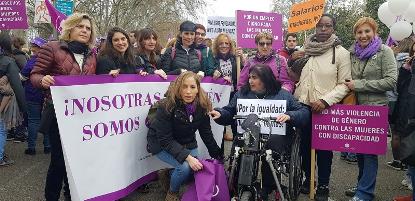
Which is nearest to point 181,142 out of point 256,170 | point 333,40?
point 256,170

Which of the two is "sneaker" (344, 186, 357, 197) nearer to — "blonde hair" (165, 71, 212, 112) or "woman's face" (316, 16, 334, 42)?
"woman's face" (316, 16, 334, 42)

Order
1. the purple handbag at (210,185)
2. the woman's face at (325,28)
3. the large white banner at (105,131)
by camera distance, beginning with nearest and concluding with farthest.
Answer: the large white banner at (105,131) → the purple handbag at (210,185) → the woman's face at (325,28)

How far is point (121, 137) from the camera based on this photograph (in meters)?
4.12

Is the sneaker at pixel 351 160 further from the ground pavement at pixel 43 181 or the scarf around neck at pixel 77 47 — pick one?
the scarf around neck at pixel 77 47

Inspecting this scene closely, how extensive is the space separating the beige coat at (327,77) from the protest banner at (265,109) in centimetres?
50

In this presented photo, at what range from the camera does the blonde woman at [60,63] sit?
3.46 meters

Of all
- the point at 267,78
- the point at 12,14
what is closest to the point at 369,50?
the point at 267,78

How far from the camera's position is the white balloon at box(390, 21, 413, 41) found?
7.00m

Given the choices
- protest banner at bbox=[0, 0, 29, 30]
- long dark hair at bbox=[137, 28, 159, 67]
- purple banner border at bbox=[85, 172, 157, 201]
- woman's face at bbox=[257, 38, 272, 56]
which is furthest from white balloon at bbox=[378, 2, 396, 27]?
protest banner at bbox=[0, 0, 29, 30]

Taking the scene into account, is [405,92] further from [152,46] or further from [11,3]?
[11,3]

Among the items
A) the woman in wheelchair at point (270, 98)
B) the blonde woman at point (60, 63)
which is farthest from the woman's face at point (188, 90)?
the blonde woman at point (60, 63)

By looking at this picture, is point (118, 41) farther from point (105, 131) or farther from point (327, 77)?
point (327, 77)

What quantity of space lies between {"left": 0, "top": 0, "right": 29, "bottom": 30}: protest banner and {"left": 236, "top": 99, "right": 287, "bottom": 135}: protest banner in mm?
4672

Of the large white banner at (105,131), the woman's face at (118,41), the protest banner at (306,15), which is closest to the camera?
the large white banner at (105,131)
